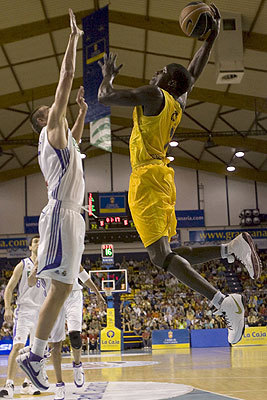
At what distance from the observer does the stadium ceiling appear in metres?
15.0

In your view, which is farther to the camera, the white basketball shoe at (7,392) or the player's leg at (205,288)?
the white basketball shoe at (7,392)

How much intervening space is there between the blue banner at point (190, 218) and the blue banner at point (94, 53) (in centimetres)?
1569

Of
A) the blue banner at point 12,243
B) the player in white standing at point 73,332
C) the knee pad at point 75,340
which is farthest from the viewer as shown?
the blue banner at point 12,243

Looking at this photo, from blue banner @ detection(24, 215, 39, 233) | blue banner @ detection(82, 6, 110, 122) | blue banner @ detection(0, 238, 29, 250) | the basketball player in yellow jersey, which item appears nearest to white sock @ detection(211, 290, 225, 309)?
the basketball player in yellow jersey

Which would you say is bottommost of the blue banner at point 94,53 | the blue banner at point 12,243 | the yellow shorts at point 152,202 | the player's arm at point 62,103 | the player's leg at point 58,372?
the player's leg at point 58,372

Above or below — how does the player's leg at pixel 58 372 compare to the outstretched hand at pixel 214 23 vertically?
below

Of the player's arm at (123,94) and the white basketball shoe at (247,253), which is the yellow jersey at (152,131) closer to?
the player's arm at (123,94)

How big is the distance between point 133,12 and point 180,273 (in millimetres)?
12803

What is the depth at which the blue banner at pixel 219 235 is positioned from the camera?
28828 mm

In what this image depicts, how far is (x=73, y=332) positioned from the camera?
7.09 meters

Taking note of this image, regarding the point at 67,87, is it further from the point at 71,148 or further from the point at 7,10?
the point at 7,10

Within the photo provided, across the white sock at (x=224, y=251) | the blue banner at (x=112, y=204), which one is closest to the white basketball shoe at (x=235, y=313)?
the white sock at (x=224, y=251)

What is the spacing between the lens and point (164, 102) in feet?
15.7

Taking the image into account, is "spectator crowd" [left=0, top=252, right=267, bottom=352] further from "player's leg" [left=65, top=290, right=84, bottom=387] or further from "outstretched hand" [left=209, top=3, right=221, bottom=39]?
"outstretched hand" [left=209, top=3, right=221, bottom=39]
